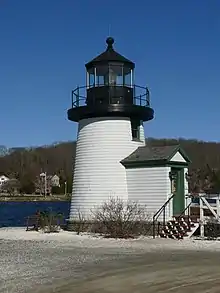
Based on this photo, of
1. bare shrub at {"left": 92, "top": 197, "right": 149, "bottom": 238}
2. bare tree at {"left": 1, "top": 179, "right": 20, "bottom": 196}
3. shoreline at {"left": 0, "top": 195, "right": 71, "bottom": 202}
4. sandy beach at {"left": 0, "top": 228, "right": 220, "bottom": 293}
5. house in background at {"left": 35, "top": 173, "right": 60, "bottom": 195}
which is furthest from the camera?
bare tree at {"left": 1, "top": 179, "right": 20, "bottom": 196}

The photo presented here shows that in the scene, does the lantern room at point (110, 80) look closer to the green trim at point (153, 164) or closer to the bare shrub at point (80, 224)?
the green trim at point (153, 164)

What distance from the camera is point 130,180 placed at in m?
24.8

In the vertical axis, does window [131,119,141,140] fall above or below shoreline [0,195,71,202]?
below

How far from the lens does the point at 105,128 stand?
25031 millimetres

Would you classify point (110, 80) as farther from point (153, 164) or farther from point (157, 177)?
point (157, 177)

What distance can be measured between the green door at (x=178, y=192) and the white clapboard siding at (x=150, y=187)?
0.60 meters

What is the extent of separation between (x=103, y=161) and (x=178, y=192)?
362 centimetres

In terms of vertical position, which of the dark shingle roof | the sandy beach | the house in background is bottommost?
the sandy beach

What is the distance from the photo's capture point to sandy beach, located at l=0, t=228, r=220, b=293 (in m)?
10.8

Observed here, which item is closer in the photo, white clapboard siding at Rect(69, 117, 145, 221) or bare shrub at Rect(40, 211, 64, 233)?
white clapboard siding at Rect(69, 117, 145, 221)

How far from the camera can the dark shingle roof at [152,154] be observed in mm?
23766

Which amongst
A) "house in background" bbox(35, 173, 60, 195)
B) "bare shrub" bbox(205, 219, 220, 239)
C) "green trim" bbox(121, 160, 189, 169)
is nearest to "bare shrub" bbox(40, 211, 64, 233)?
"green trim" bbox(121, 160, 189, 169)

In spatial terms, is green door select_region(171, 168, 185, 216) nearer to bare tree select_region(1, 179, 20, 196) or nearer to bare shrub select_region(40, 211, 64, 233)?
bare shrub select_region(40, 211, 64, 233)

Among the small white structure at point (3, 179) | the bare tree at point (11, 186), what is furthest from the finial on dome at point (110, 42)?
the small white structure at point (3, 179)
